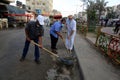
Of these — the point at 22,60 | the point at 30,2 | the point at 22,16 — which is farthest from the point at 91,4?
the point at 30,2

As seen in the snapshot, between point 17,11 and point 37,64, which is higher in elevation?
point 17,11

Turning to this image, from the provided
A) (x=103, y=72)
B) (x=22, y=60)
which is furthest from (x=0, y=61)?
(x=103, y=72)

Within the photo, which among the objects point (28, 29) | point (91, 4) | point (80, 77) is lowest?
point (80, 77)

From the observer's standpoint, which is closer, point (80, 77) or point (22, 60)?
point (80, 77)

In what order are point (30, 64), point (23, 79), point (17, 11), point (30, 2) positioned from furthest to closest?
1. point (30, 2)
2. point (17, 11)
3. point (30, 64)
4. point (23, 79)

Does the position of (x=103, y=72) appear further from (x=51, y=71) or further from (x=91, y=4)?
(x=91, y=4)

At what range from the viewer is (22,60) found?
6.91 metres

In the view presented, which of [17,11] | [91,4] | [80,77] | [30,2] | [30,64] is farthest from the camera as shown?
[30,2]

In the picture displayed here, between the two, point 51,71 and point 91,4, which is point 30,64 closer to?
point 51,71

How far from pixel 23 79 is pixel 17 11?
24.5 meters

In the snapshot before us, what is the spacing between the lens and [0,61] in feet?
22.1

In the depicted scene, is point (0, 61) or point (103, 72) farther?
point (0, 61)

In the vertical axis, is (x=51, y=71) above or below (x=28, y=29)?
below

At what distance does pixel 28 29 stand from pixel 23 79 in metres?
1.97
